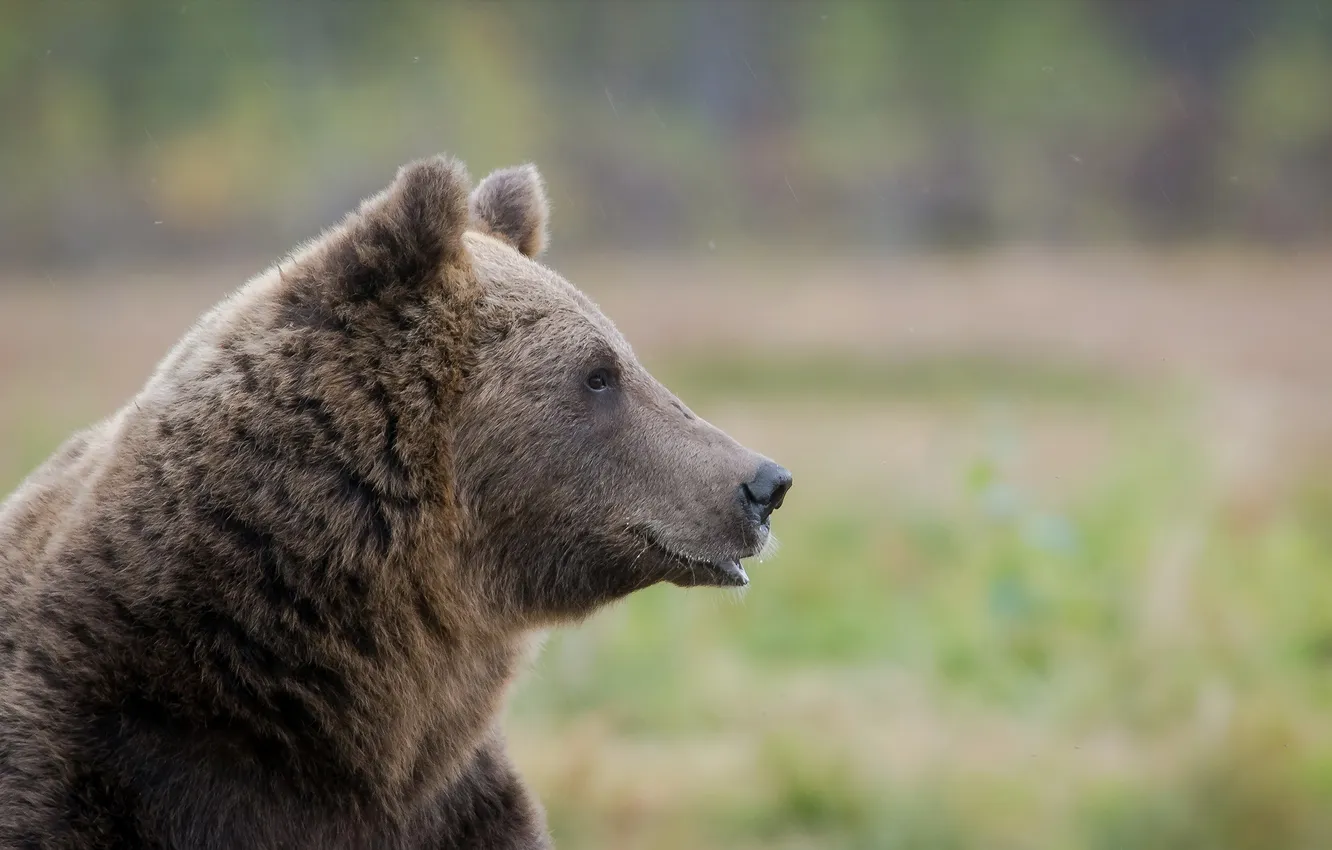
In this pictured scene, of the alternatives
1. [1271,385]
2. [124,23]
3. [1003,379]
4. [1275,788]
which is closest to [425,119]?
[124,23]

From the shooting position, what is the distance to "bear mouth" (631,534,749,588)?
168 inches

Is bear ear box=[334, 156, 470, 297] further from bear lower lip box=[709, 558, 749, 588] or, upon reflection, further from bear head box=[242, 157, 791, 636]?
bear lower lip box=[709, 558, 749, 588]

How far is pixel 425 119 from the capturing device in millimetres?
32125

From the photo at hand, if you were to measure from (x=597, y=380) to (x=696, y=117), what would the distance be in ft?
105

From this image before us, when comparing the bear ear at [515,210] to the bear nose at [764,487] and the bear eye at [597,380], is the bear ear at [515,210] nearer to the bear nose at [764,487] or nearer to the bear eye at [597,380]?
the bear eye at [597,380]

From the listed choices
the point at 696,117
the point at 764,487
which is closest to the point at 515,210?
the point at 764,487

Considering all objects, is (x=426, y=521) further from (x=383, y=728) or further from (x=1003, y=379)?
(x=1003, y=379)

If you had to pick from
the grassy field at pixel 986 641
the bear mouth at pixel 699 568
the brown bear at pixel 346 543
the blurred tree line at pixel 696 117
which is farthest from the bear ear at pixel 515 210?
the blurred tree line at pixel 696 117

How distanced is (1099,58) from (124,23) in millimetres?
21675

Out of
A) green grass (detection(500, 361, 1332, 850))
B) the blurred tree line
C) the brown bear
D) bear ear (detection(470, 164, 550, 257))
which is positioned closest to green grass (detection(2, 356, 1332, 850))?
green grass (detection(500, 361, 1332, 850))

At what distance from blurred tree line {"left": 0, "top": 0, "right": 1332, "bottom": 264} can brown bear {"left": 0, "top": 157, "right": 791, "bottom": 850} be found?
87.8 ft

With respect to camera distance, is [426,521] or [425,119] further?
[425,119]

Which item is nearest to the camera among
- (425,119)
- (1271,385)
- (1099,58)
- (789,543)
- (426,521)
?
(426,521)

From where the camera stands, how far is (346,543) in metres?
3.84
